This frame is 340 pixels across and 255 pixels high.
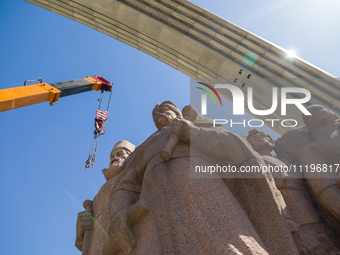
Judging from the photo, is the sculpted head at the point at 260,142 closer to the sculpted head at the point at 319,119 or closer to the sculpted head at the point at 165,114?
the sculpted head at the point at 319,119

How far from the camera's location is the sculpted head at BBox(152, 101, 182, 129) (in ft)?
15.4

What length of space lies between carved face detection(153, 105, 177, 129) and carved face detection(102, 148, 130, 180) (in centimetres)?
128

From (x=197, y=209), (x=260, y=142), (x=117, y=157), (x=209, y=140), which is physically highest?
(x=117, y=157)

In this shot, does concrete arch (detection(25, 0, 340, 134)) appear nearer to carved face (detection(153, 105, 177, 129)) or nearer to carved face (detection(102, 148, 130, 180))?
carved face (detection(102, 148, 130, 180))

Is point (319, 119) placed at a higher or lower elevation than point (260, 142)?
higher

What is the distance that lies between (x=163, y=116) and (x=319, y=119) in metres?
2.30

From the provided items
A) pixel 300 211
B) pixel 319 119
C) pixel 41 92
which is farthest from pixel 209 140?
pixel 41 92

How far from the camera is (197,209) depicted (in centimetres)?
302

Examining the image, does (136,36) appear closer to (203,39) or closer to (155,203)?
(203,39)

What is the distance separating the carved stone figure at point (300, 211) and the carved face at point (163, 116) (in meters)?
1.37

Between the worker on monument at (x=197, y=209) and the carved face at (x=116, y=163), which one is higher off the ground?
the carved face at (x=116, y=163)

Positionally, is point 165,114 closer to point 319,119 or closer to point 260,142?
point 260,142

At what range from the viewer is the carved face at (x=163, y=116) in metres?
4.70

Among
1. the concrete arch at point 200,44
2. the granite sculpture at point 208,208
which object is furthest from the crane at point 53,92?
the granite sculpture at point 208,208
